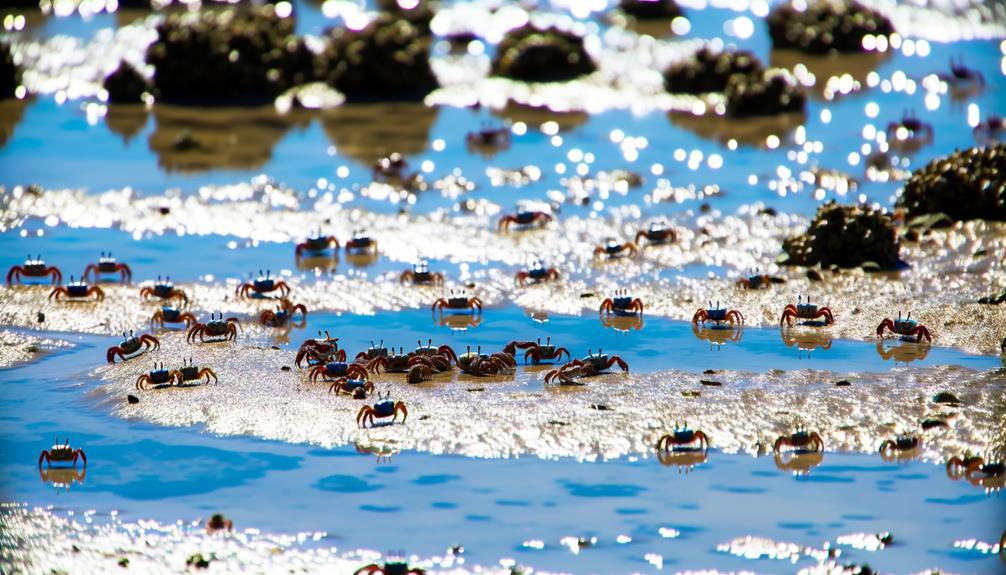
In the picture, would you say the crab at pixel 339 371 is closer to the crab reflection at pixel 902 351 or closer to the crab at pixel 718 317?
the crab at pixel 718 317

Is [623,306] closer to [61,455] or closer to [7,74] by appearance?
[61,455]

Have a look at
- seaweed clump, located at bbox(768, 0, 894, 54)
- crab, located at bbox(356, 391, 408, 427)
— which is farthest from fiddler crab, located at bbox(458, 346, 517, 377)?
seaweed clump, located at bbox(768, 0, 894, 54)

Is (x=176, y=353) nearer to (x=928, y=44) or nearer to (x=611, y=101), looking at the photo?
(x=611, y=101)

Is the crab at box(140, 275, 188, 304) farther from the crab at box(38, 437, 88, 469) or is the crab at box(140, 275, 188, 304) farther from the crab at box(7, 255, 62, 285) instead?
the crab at box(38, 437, 88, 469)

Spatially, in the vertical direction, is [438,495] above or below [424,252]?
below

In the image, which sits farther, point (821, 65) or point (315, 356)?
point (821, 65)

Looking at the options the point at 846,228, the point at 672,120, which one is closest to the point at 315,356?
the point at 846,228
